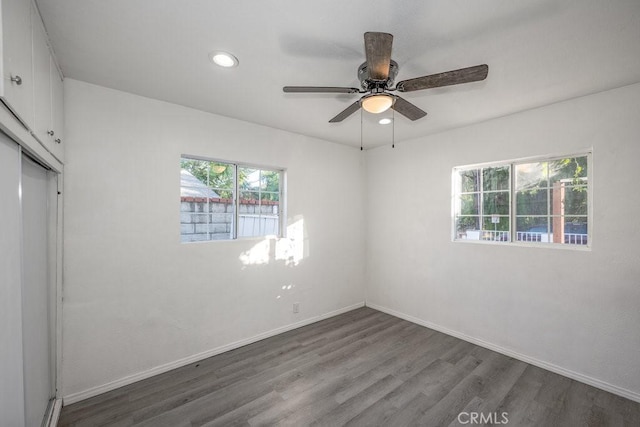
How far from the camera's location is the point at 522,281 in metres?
2.85

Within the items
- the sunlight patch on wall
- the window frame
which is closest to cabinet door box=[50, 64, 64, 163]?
the sunlight patch on wall

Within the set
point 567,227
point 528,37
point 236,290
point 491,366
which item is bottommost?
point 491,366

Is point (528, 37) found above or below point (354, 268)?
above

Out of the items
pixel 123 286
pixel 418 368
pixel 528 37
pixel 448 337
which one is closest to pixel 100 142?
pixel 123 286

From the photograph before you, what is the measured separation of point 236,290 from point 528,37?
10.8 feet

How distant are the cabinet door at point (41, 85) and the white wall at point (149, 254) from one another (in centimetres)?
57

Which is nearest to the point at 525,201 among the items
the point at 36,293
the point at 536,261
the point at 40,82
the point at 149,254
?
the point at 536,261

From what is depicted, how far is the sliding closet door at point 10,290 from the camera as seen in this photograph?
3.83 feet

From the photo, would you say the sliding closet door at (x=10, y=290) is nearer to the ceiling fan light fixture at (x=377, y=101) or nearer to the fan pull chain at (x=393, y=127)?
the ceiling fan light fixture at (x=377, y=101)

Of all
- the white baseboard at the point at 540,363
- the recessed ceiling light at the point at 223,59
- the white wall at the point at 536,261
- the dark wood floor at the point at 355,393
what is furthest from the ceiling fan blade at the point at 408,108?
the white baseboard at the point at 540,363

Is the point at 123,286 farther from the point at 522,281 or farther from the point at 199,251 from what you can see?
the point at 522,281

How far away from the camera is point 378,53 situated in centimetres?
140

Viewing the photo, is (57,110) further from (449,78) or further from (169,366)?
(449,78)

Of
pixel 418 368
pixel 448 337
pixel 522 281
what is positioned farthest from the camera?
pixel 448 337
